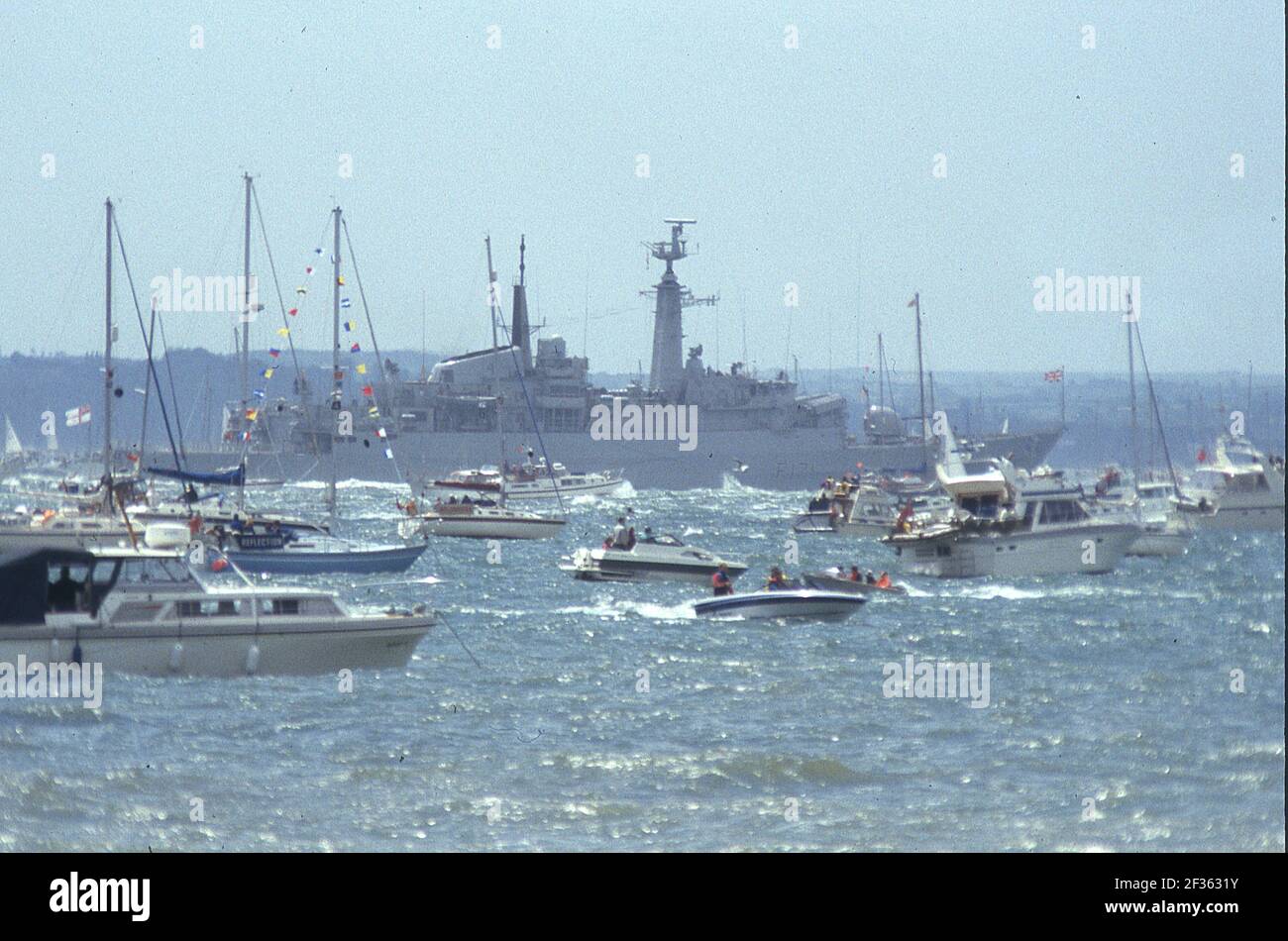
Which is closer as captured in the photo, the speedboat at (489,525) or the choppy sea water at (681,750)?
the choppy sea water at (681,750)

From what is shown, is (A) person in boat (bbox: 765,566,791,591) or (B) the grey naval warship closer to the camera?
(A) person in boat (bbox: 765,566,791,591)

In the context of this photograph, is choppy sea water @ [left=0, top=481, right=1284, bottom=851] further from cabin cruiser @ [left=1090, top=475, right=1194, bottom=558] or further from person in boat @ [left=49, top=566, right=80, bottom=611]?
cabin cruiser @ [left=1090, top=475, right=1194, bottom=558]

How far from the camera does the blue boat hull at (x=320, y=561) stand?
32.4 meters

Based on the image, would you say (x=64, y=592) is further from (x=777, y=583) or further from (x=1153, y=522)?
(x=1153, y=522)

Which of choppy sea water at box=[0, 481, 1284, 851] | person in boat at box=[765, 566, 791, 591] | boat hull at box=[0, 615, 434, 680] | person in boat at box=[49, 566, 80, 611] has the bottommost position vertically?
choppy sea water at box=[0, 481, 1284, 851]

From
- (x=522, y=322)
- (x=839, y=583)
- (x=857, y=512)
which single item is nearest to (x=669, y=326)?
(x=522, y=322)

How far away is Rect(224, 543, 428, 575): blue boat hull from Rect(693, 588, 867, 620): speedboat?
35.5ft

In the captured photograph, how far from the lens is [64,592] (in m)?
15.9

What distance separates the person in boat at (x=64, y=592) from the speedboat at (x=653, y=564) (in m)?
16.1

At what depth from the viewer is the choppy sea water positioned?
462 inches

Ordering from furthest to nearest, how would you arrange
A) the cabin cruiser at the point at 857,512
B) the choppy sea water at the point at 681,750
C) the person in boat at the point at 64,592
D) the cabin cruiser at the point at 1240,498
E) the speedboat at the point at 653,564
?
the cabin cruiser at the point at 1240,498, the cabin cruiser at the point at 857,512, the speedboat at the point at 653,564, the person in boat at the point at 64,592, the choppy sea water at the point at 681,750

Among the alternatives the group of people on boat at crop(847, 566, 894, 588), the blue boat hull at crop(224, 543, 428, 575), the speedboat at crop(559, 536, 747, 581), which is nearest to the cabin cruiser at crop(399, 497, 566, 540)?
the blue boat hull at crop(224, 543, 428, 575)

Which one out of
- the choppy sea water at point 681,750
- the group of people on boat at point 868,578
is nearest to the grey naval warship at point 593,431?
the group of people on boat at point 868,578

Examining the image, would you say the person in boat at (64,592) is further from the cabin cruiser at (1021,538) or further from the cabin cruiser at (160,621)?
the cabin cruiser at (1021,538)
